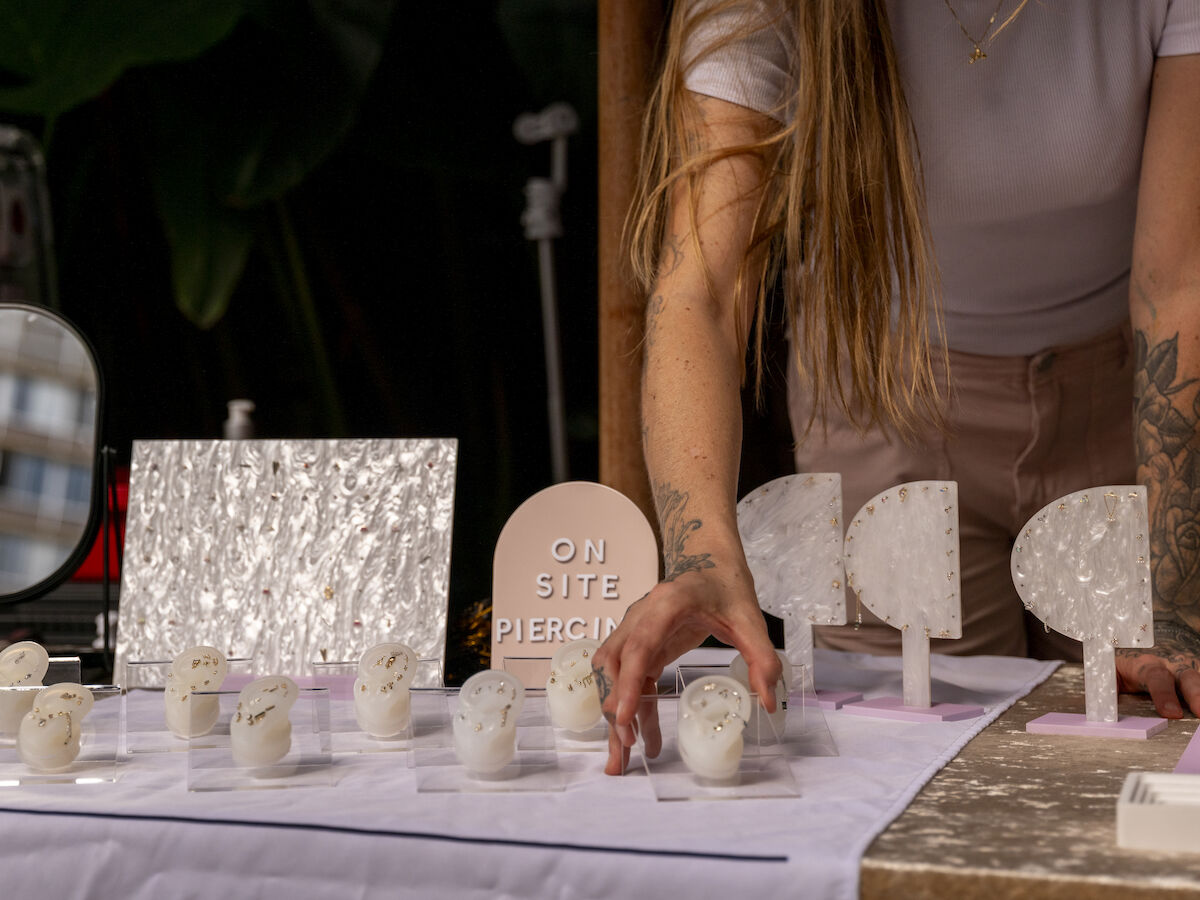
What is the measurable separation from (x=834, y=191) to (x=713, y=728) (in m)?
0.69

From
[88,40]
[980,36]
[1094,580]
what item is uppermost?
[88,40]

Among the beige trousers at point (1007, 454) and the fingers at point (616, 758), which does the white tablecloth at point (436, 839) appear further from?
the beige trousers at point (1007, 454)

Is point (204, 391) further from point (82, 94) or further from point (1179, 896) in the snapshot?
point (1179, 896)

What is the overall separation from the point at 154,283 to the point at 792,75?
1.85 metres

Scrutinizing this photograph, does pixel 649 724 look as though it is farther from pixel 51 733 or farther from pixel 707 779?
pixel 51 733

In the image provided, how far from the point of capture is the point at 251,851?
64cm

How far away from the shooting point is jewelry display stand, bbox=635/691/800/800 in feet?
2.29

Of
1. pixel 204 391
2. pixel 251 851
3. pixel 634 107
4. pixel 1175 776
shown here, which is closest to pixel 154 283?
pixel 204 391

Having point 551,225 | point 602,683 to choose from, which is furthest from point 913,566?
point 551,225

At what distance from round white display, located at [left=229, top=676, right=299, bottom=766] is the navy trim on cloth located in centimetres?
9

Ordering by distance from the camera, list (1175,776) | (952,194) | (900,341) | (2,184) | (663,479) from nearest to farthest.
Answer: (1175,776) → (663,479) → (900,341) → (952,194) → (2,184)

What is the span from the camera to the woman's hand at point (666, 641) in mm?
775

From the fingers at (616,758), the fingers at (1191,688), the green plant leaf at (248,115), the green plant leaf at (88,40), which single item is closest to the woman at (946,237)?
the fingers at (1191,688)

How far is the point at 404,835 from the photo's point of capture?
63 cm
